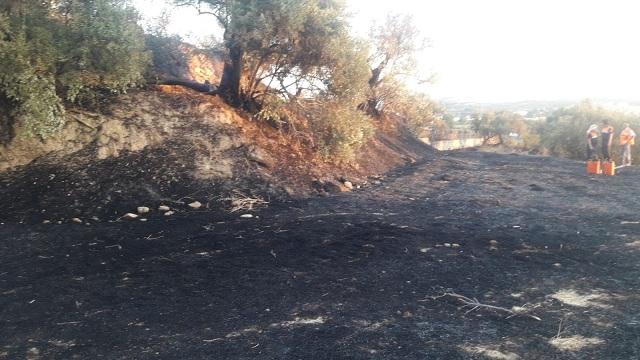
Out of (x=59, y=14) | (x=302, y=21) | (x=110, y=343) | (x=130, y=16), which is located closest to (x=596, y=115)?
(x=302, y=21)

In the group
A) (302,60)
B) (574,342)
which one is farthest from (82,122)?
(574,342)

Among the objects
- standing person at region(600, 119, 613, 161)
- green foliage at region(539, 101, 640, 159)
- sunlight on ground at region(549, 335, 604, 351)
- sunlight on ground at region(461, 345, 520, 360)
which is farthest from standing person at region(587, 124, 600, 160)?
sunlight on ground at region(461, 345, 520, 360)

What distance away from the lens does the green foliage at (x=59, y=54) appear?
29.6ft

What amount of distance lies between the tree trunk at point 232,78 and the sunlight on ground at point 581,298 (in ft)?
33.3

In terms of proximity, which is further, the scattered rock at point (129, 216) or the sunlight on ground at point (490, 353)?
the scattered rock at point (129, 216)

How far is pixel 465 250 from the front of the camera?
686cm

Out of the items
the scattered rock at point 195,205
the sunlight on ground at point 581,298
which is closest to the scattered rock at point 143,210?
the scattered rock at point 195,205

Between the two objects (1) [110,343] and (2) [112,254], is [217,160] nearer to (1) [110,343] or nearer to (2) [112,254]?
(2) [112,254]

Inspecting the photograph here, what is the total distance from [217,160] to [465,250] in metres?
6.82

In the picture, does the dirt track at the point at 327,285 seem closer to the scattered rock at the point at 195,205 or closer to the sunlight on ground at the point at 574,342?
the sunlight on ground at the point at 574,342

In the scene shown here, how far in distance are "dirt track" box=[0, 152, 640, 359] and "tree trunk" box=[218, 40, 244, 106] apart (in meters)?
5.29

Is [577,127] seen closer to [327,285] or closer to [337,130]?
[337,130]

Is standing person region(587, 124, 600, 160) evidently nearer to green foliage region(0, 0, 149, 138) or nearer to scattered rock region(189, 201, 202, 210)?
scattered rock region(189, 201, 202, 210)

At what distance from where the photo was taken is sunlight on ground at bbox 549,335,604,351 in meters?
3.91
